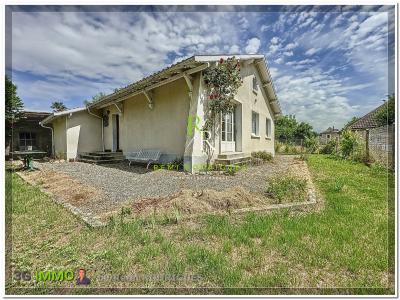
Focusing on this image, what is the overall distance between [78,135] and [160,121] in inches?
257

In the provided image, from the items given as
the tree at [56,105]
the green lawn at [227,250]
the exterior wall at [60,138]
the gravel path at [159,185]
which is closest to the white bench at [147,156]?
the gravel path at [159,185]

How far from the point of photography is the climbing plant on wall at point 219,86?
7180 millimetres

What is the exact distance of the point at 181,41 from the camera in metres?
2.69

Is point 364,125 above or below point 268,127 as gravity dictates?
above

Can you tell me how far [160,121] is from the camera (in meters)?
8.86

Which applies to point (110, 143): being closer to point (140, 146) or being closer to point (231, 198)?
point (140, 146)

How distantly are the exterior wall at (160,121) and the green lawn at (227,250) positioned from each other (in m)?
5.14

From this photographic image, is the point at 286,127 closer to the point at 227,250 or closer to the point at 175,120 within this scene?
the point at 175,120

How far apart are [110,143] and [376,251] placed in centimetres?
1249

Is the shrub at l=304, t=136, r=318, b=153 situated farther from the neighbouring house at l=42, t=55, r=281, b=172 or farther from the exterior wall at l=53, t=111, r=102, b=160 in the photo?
the exterior wall at l=53, t=111, r=102, b=160

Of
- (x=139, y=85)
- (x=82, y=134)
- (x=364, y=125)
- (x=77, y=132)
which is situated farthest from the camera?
(x=364, y=125)

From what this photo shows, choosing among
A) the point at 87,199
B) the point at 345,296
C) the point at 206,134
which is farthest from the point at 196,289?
the point at 206,134

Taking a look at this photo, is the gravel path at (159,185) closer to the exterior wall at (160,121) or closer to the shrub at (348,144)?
the exterior wall at (160,121)

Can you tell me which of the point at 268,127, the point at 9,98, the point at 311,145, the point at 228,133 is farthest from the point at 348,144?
the point at 9,98
